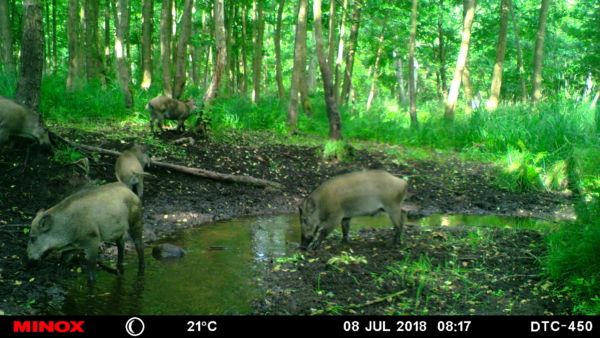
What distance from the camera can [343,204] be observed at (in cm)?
769

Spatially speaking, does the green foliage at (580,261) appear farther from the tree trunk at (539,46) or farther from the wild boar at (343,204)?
the tree trunk at (539,46)

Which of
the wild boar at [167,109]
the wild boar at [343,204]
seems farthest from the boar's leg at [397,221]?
the wild boar at [167,109]

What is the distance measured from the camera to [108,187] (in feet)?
21.6

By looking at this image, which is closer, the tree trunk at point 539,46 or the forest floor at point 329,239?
the forest floor at point 329,239

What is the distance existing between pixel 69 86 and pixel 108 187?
33.1 feet

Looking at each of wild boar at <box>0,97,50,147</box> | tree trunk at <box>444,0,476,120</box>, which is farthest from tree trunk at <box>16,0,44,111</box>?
tree trunk at <box>444,0,476,120</box>

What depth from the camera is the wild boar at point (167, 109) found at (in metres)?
13.4

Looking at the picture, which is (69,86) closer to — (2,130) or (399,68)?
(2,130)

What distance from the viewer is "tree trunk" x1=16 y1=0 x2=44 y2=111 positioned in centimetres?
882
